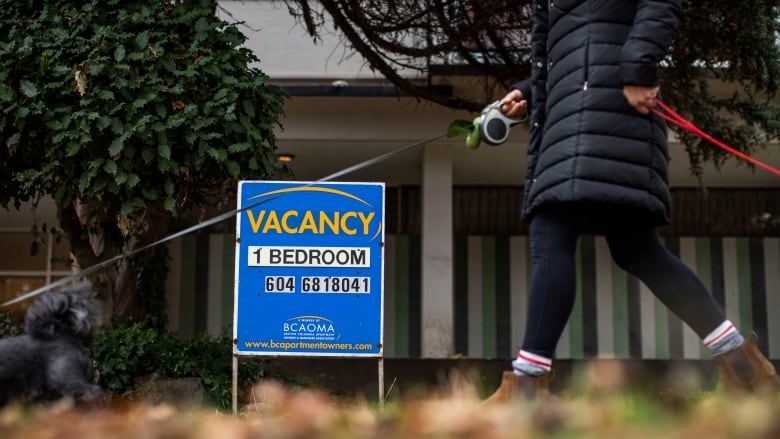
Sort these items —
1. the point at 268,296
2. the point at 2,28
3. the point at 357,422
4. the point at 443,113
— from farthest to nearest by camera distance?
1. the point at 443,113
2. the point at 2,28
3. the point at 268,296
4. the point at 357,422

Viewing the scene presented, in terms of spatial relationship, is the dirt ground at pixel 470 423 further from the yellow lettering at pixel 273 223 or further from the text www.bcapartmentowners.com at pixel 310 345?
the yellow lettering at pixel 273 223

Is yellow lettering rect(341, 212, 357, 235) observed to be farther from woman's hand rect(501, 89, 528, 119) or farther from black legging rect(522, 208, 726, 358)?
black legging rect(522, 208, 726, 358)

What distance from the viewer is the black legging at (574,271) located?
134 inches

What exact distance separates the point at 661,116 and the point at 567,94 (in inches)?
14.8

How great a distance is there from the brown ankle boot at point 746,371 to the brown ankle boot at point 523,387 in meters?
0.68

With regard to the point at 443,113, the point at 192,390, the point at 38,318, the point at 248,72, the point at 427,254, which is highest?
the point at 443,113

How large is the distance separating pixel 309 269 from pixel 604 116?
236 centimetres

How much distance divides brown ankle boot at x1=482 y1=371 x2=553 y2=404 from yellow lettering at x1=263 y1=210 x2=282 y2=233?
230cm

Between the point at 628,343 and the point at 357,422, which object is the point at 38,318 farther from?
the point at 628,343

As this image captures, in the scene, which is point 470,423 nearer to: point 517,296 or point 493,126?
point 493,126

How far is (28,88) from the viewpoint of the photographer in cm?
540

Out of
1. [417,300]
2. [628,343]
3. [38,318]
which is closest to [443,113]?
[417,300]

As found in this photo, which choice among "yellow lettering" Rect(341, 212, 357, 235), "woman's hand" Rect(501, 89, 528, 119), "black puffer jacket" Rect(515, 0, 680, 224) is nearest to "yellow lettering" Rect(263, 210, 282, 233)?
"yellow lettering" Rect(341, 212, 357, 235)

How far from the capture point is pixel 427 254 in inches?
424
